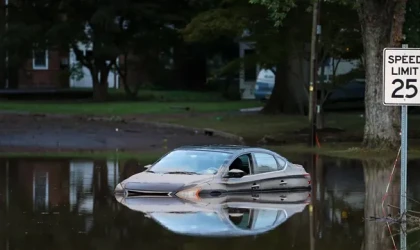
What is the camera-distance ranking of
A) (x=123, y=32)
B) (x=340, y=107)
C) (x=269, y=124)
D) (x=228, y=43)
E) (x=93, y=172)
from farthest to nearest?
1. (x=228, y=43)
2. (x=123, y=32)
3. (x=340, y=107)
4. (x=269, y=124)
5. (x=93, y=172)

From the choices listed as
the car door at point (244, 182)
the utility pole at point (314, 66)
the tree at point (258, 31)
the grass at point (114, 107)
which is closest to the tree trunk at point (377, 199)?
the car door at point (244, 182)

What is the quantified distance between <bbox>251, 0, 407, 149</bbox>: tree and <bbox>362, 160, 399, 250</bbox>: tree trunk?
2439 millimetres

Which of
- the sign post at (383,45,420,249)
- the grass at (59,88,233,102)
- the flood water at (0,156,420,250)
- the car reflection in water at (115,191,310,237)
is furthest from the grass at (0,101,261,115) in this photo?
the sign post at (383,45,420,249)

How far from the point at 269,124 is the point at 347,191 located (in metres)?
19.5

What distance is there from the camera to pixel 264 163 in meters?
19.7

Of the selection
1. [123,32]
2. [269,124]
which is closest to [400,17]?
[269,124]

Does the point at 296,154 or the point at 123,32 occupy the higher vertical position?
the point at 123,32

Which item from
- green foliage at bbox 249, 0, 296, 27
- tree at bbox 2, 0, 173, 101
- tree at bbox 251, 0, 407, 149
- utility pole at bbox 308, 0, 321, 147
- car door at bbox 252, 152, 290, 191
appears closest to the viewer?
car door at bbox 252, 152, 290, 191

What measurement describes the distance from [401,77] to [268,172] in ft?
22.4

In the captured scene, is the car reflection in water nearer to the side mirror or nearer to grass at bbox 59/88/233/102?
the side mirror

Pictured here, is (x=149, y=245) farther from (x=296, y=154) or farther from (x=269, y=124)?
(x=269, y=124)

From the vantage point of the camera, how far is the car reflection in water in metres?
14.6

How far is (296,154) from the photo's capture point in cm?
3009

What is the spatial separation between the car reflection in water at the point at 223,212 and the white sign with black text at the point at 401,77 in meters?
2.85
